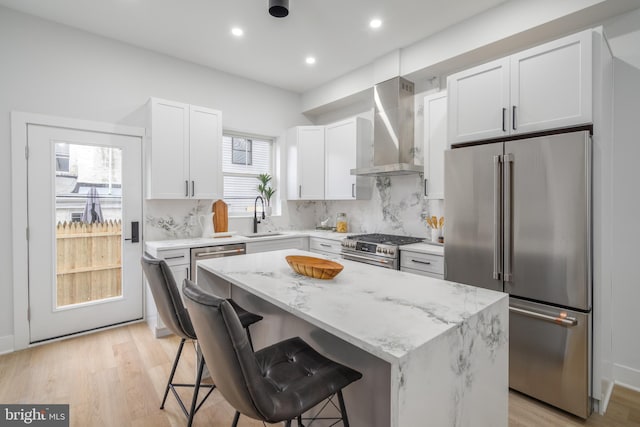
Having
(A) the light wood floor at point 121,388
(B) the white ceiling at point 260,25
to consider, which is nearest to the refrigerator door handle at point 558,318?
(A) the light wood floor at point 121,388

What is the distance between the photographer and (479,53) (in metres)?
2.98

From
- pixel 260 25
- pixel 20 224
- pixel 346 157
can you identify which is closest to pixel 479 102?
pixel 346 157

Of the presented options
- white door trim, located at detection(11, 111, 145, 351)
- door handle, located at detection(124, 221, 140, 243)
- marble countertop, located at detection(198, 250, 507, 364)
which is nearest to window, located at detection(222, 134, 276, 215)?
door handle, located at detection(124, 221, 140, 243)

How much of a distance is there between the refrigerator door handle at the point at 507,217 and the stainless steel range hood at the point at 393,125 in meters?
1.25

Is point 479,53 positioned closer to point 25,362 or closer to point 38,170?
point 38,170

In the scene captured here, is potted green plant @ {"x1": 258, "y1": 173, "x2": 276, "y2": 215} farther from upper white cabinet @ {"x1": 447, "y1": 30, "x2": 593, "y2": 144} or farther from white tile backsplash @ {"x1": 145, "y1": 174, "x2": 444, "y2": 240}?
upper white cabinet @ {"x1": 447, "y1": 30, "x2": 593, "y2": 144}

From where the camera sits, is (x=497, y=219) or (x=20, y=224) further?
(x=20, y=224)

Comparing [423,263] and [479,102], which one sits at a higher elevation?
[479,102]

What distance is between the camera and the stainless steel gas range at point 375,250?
315cm

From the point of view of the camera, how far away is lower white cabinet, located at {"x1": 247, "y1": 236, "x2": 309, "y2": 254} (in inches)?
150

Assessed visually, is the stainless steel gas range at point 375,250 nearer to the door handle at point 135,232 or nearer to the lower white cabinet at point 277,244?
the lower white cabinet at point 277,244

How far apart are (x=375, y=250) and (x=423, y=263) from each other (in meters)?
0.52

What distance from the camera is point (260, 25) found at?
3047mm

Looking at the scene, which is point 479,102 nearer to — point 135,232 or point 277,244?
point 277,244
